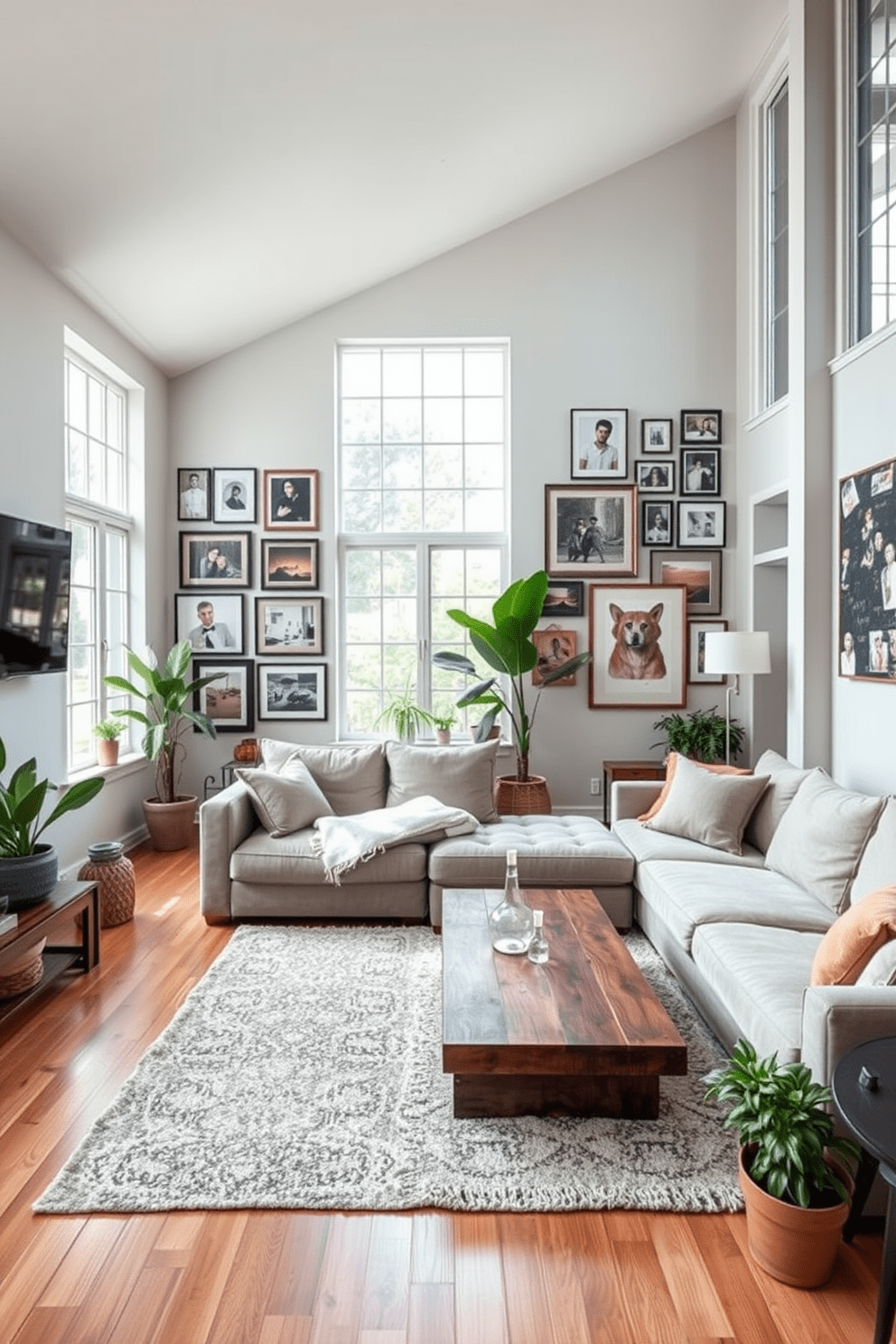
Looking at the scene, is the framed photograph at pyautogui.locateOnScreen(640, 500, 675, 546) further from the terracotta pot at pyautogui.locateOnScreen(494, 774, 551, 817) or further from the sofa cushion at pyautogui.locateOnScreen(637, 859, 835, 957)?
the sofa cushion at pyautogui.locateOnScreen(637, 859, 835, 957)

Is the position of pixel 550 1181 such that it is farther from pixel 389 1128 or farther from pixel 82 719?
pixel 82 719

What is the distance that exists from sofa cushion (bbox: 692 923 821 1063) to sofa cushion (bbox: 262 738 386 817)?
2030 mm

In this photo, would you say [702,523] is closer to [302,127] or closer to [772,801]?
[772,801]

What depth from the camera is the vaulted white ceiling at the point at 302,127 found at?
3.28 metres

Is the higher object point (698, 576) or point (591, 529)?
point (591, 529)

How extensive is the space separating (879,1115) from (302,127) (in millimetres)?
4381

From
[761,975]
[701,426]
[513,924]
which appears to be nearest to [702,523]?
[701,426]

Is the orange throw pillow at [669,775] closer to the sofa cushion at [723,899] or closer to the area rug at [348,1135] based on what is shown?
the sofa cushion at [723,899]

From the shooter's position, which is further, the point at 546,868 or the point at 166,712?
the point at 166,712

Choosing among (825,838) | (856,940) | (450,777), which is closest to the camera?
(856,940)

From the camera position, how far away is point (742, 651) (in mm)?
4711

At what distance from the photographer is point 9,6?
9.29 feet

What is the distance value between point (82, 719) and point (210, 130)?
3.19 meters

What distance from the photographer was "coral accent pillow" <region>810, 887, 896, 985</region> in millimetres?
2084
